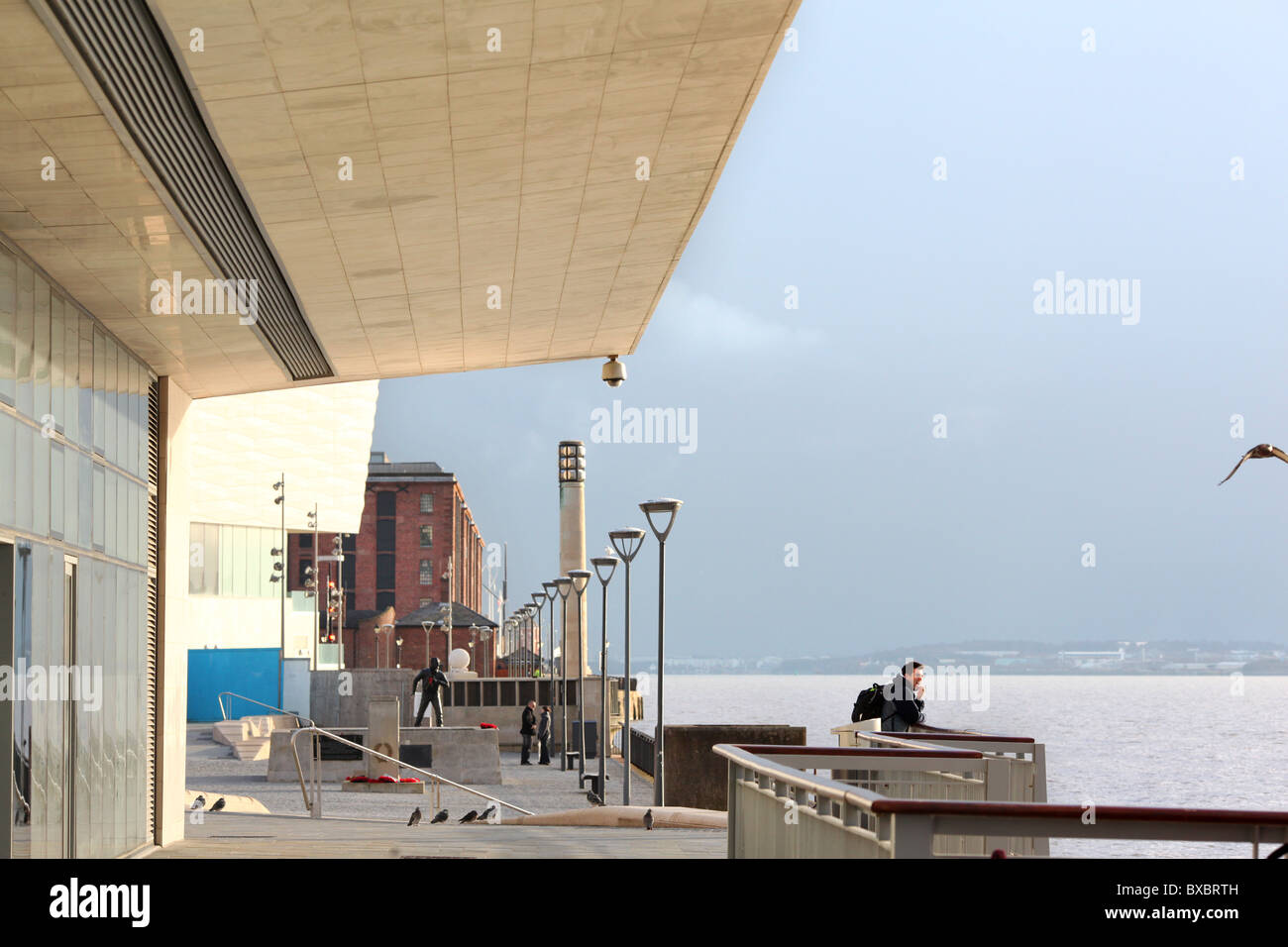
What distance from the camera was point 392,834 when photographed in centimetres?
1638

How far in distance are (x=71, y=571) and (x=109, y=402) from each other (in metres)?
1.94

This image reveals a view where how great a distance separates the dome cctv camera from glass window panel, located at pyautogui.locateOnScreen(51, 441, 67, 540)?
6842 millimetres

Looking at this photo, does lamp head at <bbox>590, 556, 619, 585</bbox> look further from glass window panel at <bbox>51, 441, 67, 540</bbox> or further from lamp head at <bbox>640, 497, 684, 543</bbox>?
glass window panel at <bbox>51, 441, 67, 540</bbox>

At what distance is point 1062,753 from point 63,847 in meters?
97.3

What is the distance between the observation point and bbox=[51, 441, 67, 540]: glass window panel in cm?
1071

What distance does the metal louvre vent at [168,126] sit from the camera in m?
6.80

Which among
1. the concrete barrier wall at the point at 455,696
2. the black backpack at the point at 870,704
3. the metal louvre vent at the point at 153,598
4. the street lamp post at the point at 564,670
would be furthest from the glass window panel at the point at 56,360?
the concrete barrier wall at the point at 455,696

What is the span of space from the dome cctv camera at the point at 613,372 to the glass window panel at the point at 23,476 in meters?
7.41

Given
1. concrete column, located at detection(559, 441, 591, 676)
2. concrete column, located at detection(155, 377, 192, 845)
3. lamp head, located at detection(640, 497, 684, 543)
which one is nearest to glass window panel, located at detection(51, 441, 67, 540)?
concrete column, located at detection(155, 377, 192, 845)

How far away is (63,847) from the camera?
36.5 ft

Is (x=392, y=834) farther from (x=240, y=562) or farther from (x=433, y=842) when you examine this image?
(x=240, y=562)

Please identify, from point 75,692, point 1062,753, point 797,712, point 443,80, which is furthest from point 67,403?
point 797,712

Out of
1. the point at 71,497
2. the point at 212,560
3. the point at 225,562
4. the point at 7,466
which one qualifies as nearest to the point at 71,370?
the point at 71,497

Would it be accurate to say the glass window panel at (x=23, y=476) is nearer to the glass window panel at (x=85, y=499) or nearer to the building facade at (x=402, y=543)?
the glass window panel at (x=85, y=499)
